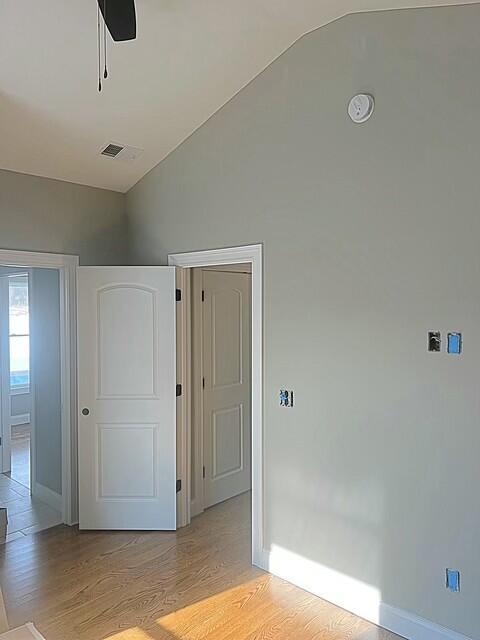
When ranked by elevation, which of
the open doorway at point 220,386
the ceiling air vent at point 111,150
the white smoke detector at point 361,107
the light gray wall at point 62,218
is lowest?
the open doorway at point 220,386

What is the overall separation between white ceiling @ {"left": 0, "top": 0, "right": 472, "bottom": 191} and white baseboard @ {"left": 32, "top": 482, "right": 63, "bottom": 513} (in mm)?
2672

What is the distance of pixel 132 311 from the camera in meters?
3.95

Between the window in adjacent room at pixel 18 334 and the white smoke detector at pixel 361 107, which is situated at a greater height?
the white smoke detector at pixel 361 107

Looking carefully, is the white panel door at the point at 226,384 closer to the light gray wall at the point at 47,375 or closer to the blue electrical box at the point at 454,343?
the light gray wall at the point at 47,375

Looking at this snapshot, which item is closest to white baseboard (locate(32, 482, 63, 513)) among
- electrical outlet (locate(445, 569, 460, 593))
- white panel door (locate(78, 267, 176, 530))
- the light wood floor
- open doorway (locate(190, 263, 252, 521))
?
the light wood floor

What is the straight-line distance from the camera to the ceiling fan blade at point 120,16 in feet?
6.44

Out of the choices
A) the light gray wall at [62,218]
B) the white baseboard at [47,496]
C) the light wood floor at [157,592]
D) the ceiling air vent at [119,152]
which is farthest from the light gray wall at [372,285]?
the white baseboard at [47,496]

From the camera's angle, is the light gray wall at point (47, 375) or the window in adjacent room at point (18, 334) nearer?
the light gray wall at point (47, 375)

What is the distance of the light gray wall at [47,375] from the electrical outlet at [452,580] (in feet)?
10.2

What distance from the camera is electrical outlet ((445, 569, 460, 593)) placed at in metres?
2.56

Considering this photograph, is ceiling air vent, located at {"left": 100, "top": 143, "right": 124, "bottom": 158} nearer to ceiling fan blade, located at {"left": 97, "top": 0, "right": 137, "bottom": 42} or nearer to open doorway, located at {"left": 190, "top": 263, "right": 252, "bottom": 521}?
Result: open doorway, located at {"left": 190, "top": 263, "right": 252, "bottom": 521}

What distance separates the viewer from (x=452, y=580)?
8.46 feet

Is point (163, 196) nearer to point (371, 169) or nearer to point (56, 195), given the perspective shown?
point (56, 195)

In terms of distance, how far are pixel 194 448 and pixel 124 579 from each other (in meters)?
1.21
